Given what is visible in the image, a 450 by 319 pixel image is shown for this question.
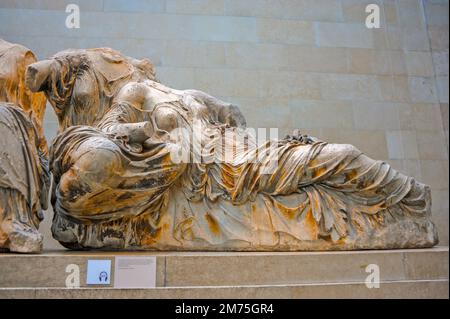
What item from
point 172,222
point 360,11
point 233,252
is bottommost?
point 233,252

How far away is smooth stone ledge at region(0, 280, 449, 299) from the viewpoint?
2396 millimetres

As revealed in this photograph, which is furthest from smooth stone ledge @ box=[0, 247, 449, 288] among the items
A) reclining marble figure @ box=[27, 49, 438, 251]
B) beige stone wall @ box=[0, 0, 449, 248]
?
beige stone wall @ box=[0, 0, 449, 248]

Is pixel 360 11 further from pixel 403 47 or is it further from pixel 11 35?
pixel 11 35

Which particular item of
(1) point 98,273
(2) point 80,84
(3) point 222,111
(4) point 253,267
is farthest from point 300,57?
(1) point 98,273

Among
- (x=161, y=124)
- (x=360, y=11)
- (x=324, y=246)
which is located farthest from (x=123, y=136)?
(x=360, y=11)

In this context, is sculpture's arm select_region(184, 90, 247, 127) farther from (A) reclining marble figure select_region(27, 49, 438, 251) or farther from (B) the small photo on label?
(B) the small photo on label

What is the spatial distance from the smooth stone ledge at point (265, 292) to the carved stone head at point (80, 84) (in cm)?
149

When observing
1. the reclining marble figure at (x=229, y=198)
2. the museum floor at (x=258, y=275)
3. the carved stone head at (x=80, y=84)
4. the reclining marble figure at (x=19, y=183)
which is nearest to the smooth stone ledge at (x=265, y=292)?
the museum floor at (x=258, y=275)

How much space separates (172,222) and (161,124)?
741 millimetres

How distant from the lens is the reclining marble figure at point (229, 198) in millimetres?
2949

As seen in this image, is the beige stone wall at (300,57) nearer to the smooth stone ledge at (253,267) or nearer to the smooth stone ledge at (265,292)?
the smooth stone ledge at (253,267)

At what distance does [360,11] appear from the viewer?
20.1 ft

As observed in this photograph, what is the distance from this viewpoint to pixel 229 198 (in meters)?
3.08

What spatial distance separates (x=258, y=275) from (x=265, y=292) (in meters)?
0.15
